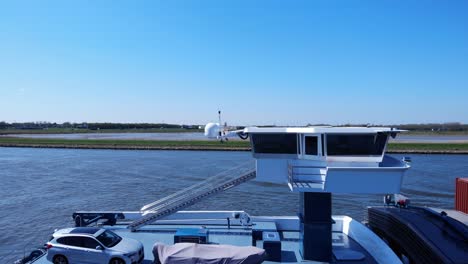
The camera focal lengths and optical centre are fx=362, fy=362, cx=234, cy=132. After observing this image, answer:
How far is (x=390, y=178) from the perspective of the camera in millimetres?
11406

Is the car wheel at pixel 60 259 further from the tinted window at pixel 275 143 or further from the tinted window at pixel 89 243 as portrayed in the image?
the tinted window at pixel 275 143

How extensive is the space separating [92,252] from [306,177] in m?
8.07

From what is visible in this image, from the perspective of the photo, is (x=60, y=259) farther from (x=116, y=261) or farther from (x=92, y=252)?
(x=116, y=261)

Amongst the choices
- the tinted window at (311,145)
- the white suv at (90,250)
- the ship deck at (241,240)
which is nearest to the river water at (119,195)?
the white suv at (90,250)

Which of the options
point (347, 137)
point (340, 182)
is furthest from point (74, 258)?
point (347, 137)

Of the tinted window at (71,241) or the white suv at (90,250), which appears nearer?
the white suv at (90,250)

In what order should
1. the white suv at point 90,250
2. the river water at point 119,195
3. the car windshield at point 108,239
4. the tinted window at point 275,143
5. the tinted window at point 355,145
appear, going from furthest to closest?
the river water at point 119,195 → the car windshield at point 108,239 → the tinted window at point 275,143 → the white suv at point 90,250 → the tinted window at point 355,145

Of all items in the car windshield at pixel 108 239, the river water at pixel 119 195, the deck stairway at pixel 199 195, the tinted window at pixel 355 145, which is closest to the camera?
the tinted window at pixel 355 145

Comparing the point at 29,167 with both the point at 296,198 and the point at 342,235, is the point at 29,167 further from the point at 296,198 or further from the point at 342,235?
the point at 342,235

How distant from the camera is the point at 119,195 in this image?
35.8 m

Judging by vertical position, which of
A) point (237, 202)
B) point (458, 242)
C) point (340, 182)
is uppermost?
point (340, 182)

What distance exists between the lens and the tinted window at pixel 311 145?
12.7 metres

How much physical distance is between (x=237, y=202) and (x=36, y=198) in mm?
19000

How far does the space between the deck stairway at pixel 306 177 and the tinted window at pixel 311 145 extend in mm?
530
